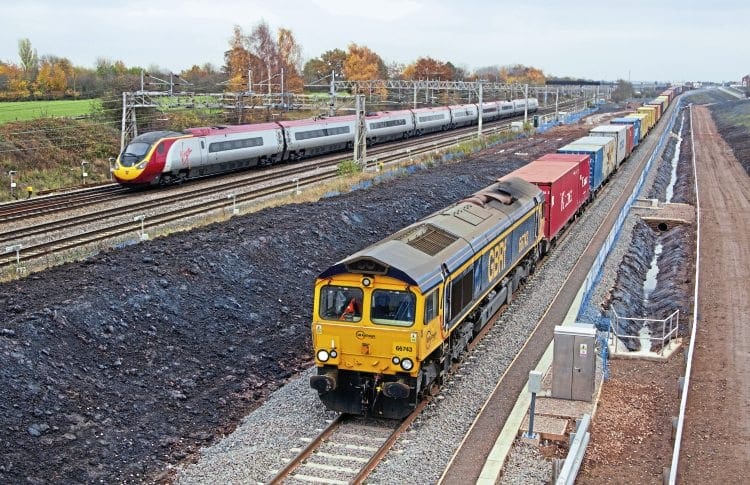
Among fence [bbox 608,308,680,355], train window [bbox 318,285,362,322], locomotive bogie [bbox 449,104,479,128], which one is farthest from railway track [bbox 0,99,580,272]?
locomotive bogie [bbox 449,104,479,128]

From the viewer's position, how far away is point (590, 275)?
82.8 ft

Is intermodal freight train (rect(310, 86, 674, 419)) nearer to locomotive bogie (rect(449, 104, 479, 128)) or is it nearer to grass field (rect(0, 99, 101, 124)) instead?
grass field (rect(0, 99, 101, 124))

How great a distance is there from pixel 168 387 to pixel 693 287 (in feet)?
61.4

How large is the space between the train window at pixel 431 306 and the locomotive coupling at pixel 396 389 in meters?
1.27

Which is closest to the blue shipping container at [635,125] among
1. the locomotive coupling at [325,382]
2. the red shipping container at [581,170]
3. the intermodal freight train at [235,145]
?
the intermodal freight train at [235,145]

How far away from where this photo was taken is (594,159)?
1654 inches

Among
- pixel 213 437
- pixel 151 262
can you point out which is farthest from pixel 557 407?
pixel 151 262

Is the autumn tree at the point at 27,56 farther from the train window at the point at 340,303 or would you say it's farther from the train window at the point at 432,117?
the train window at the point at 340,303

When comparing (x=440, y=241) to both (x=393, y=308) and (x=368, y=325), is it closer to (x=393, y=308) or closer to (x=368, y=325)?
(x=393, y=308)

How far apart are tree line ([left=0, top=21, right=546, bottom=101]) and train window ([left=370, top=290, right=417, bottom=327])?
1701 inches

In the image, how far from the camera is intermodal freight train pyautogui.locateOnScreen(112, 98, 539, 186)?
36.8 meters

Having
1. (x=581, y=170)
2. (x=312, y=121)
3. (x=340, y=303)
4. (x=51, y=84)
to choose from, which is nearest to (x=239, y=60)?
(x=51, y=84)

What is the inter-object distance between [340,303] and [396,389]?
1.95 metres

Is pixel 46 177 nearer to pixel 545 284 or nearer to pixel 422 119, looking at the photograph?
pixel 545 284
